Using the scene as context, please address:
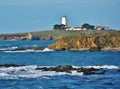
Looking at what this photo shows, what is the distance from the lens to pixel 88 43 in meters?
128

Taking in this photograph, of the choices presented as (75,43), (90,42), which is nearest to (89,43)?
(90,42)

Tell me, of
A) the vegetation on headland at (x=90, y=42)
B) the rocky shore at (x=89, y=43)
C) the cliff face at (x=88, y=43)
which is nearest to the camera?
the rocky shore at (x=89, y=43)

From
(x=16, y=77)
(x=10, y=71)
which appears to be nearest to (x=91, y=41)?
(x=10, y=71)

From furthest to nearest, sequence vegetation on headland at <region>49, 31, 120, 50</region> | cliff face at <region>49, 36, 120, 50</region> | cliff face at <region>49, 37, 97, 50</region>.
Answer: cliff face at <region>49, 37, 97, 50</region> → cliff face at <region>49, 36, 120, 50</region> → vegetation on headland at <region>49, 31, 120, 50</region>

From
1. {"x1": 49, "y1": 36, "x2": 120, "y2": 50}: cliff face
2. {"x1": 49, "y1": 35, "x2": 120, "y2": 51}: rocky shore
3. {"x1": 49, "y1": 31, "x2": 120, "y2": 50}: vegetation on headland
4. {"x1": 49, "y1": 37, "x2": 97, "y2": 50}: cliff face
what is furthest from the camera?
{"x1": 49, "y1": 37, "x2": 97, "y2": 50}: cliff face

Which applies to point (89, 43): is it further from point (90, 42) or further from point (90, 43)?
point (90, 42)

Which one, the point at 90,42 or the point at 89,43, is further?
the point at 89,43

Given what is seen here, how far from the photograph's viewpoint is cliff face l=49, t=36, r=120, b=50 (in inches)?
4983

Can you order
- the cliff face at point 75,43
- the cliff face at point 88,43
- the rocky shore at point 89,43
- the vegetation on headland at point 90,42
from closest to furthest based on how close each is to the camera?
the rocky shore at point 89,43 < the vegetation on headland at point 90,42 < the cliff face at point 88,43 < the cliff face at point 75,43

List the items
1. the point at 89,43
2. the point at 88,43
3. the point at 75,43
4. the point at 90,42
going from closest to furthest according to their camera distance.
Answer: the point at 90,42
the point at 89,43
the point at 88,43
the point at 75,43

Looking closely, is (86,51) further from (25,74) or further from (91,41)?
(25,74)

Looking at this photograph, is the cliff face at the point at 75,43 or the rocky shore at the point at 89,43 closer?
the rocky shore at the point at 89,43

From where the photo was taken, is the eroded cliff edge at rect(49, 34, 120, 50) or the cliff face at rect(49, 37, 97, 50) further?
the cliff face at rect(49, 37, 97, 50)

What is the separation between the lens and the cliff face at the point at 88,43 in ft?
415
